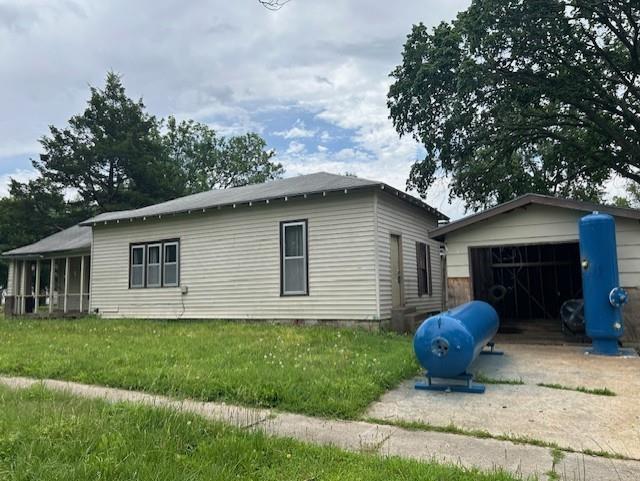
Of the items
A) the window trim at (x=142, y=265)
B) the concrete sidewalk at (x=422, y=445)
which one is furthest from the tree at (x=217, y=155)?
the concrete sidewalk at (x=422, y=445)

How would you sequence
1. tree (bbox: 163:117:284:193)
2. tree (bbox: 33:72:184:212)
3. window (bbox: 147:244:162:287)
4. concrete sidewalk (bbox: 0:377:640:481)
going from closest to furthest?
concrete sidewalk (bbox: 0:377:640:481) < window (bbox: 147:244:162:287) < tree (bbox: 33:72:184:212) < tree (bbox: 163:117:284:193)

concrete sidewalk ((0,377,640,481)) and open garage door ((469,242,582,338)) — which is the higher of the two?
open garage door ((469,242,582,338))

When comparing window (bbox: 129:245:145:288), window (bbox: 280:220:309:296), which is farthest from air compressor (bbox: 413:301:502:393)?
window (bbox: 129:245:145:288)

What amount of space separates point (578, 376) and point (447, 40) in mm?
11723

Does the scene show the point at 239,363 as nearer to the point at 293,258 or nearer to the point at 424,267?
the point at 293,258

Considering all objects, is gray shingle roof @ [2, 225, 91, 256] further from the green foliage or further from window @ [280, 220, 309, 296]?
the green foliage

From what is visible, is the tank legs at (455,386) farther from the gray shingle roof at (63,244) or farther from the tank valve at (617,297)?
the gray shingle roof at (63,244)

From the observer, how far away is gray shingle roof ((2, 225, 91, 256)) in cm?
1792

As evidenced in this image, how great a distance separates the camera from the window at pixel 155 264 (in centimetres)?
1387

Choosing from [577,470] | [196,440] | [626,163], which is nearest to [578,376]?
[577,470]

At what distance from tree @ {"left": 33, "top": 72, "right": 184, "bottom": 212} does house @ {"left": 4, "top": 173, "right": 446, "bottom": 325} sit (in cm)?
1775

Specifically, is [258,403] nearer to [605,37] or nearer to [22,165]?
[605,37]

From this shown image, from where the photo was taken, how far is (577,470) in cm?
327

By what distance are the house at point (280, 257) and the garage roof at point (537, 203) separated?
1730 mm
